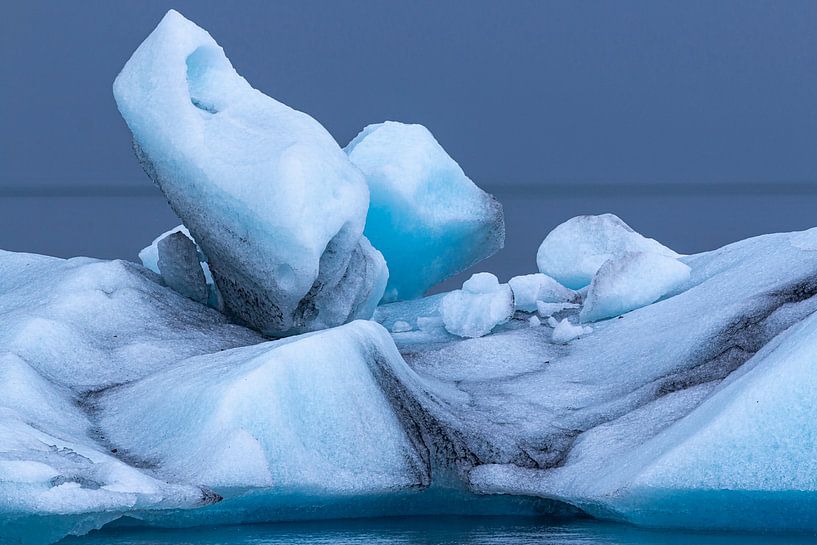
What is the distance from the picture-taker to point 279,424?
3.83 meters

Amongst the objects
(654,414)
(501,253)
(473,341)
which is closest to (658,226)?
(501,253)

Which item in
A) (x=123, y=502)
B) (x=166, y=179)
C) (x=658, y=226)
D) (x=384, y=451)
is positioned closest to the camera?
(x=123, y=502)

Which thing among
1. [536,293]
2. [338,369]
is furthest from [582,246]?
[338,369]

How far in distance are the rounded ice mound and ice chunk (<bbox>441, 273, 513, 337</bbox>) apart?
2.58 feet

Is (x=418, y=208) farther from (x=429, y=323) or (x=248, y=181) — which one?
(x=248, y=181)

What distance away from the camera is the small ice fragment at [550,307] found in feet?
21.3

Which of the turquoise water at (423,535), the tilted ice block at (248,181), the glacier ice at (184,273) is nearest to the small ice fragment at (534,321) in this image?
the tilted ice block at (248,181)

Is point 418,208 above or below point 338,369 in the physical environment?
above

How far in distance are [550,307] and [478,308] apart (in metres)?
0.50

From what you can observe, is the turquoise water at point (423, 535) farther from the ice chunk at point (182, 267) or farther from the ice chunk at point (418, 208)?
the ice chunk at point (418, 208)

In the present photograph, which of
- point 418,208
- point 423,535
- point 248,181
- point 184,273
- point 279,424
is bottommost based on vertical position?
point 423,535

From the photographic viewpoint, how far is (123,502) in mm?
3246

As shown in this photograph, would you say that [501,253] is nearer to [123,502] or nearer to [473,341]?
[473,341]

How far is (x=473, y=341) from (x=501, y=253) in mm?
6112
